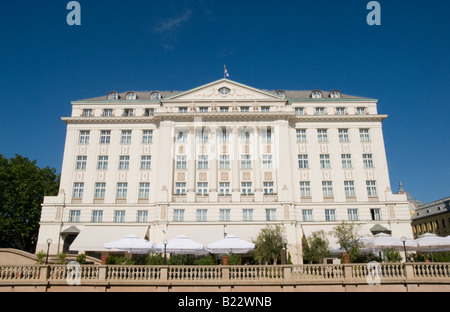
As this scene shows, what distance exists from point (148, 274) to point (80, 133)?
2932 centimetres

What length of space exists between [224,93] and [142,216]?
18.2m

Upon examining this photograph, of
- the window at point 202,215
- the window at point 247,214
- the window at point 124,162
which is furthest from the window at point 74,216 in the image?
the window at point 247,214

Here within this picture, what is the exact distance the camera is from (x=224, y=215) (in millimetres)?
38656

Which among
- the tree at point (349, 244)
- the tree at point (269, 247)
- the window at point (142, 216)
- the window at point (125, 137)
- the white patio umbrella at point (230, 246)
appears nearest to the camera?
the white patio umbrella at point (230, 246)

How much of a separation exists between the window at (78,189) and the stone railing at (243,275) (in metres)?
22.4

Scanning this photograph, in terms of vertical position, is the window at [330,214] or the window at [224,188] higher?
the window at [224,188]

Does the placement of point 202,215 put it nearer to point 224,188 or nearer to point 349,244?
point 224,188

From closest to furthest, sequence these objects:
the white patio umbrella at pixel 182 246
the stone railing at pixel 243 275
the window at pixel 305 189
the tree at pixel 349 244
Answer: the stone railing at pixel 243 275 → the white patio umbrella at pixel 182 246 → the tree at pixel 349 244 → the window at pixel 305 189

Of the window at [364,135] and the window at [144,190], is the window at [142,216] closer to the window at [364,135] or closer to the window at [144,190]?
the window at [144,190]

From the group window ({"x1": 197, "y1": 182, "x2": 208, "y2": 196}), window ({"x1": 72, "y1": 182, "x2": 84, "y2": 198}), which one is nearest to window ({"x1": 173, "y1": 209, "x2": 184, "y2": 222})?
window ({"x1": 197, "y1": 182, "x2": 208, "y2": 196})

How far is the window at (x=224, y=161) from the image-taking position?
4103cm

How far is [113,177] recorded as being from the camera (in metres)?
41.3
